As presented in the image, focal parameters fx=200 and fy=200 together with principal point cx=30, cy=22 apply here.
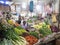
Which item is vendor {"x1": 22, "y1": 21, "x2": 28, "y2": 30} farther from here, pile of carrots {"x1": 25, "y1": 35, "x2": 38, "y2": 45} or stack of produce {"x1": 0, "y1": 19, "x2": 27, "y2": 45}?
stack of produce {"x1": 0, "y1": 19, "x2": 27, "y2": 45}

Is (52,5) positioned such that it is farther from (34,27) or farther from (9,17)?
(9,17)

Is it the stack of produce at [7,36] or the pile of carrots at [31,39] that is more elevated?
the stack of produce at [7,36]

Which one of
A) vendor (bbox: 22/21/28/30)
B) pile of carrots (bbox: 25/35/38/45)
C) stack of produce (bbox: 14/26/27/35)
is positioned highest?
vendor (bbox: 22/21/28/30)

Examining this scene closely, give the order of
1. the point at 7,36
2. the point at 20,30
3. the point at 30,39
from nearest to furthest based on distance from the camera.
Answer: the point at 7,36 → the point at 30,39 → the point at 20,30

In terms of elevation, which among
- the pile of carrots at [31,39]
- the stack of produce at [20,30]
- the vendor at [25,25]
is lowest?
the pile of carrots at [31,39]

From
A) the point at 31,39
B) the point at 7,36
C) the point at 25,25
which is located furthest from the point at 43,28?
the point at 7,36

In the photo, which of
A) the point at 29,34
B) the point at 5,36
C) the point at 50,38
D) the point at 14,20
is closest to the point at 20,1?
the point at 14,20

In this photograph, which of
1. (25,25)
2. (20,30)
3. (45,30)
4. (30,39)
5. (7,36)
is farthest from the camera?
(45,30)

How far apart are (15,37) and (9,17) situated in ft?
2.79

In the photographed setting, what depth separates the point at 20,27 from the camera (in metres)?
4.85

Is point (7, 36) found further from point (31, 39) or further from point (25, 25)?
point (25, 25)

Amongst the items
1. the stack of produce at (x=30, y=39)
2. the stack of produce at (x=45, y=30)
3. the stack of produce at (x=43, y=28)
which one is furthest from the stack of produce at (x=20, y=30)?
the stack of produce at (x=45, y=30)

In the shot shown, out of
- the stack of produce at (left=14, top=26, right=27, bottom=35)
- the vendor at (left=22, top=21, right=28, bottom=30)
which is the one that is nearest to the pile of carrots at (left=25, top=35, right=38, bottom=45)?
the stack of produce at (left=14, top=26, right=27, bottom=35)

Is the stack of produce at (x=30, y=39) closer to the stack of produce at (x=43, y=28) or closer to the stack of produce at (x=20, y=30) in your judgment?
the stack of produce at (x=20, y=30)
